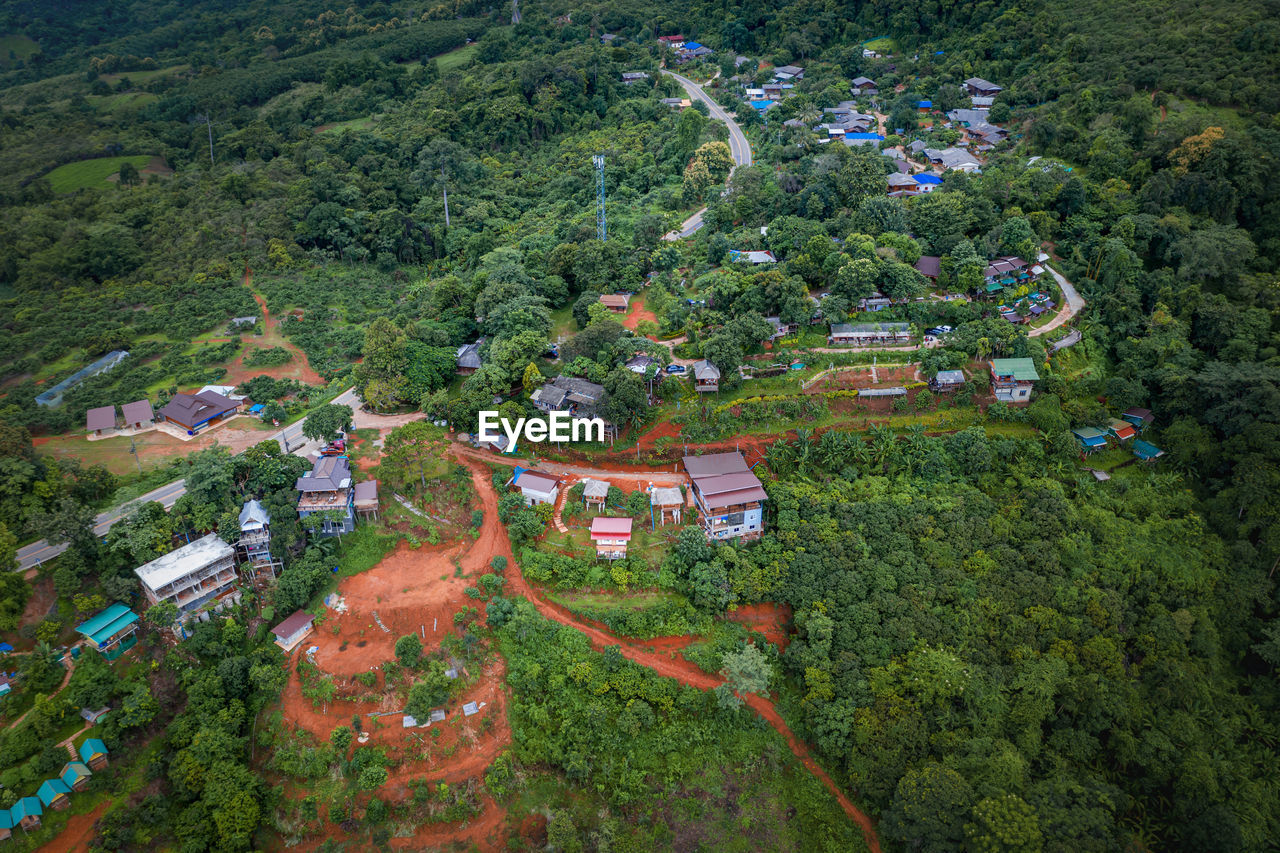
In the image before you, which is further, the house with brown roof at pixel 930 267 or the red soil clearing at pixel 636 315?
the house with brown roof at pixel 930 267

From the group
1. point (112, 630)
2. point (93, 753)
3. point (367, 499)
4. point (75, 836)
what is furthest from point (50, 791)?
point (367, 499)

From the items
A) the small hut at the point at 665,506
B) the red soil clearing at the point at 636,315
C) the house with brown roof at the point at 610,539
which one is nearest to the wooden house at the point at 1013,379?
the small hut at the point at 665,506

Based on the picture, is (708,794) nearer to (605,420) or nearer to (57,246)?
(605,420)

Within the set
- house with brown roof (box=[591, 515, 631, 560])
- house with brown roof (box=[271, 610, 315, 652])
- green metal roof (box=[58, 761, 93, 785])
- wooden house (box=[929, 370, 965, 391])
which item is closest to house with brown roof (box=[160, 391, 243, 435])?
house with brown roof (box=[271, 610, 315, 652])

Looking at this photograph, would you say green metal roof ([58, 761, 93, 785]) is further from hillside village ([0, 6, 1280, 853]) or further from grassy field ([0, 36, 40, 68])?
grassy field ([0, 36, 40, 68])

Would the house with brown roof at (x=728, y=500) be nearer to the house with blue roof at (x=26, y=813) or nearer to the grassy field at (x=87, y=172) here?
the house with blue roof at (x=26, y=813)

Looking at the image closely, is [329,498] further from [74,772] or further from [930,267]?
[930,267]
